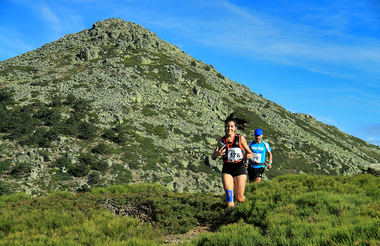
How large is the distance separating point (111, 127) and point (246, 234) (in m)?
28.2

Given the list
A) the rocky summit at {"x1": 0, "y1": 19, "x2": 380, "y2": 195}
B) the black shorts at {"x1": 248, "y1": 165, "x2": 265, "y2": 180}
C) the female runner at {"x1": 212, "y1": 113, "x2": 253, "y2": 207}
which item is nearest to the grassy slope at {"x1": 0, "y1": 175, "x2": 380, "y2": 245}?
the black shorts at {"x1": 248, "y1": 165, "x2": 265, "y2": 180}

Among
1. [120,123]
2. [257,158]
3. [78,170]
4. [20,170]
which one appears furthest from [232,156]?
[120,123]

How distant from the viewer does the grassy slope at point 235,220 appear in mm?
4066

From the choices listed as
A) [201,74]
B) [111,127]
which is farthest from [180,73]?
[111,127]

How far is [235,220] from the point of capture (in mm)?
6617

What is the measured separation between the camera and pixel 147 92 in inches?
1644

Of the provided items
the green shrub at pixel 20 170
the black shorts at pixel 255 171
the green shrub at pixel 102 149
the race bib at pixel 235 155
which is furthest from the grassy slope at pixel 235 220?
the green shrub at pixel 102 149

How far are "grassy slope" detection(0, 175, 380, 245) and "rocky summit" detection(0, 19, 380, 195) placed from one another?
44.1ft

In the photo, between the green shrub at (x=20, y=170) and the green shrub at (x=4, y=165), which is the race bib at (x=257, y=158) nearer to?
the green shrub at (x=20, y=170)

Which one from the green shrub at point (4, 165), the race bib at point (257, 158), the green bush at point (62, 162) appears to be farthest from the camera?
the green bush at point (62, 162)

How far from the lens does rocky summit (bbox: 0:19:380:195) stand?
75.8 feet

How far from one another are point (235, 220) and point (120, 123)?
27.4m

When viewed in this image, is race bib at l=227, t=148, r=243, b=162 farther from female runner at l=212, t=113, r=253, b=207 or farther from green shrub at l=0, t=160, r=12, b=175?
green shrub at l=0, t=160, r=12, b=175

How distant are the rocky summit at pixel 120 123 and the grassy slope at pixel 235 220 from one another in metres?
13.5
